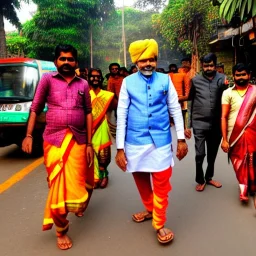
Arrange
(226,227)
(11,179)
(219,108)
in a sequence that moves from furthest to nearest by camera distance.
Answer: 1. (11,179)
2. (219,108)
3. (226,227)

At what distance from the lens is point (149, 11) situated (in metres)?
48.1

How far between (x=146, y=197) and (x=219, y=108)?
159 cm

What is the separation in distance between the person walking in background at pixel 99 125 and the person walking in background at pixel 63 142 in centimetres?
119

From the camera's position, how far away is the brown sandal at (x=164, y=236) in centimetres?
281

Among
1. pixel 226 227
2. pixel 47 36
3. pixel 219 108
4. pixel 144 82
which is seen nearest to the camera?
pixel 144 82

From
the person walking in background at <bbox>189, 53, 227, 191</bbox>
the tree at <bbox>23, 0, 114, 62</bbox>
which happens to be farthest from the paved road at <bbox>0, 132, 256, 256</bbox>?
the tree at <bbox>23, 0, 114, 62</bbox>

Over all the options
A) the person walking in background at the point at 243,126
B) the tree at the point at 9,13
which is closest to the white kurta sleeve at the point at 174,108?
the person walking in background at the point at 243,126

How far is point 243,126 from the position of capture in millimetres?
3719

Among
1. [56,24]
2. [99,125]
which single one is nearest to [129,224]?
[99,125]

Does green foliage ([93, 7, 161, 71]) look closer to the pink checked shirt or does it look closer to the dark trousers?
the dark trousers

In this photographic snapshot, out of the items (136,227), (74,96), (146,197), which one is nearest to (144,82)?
(74,96)

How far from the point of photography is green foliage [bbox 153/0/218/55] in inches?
856

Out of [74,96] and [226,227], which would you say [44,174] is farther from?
[226,227]

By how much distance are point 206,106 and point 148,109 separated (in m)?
1.50
